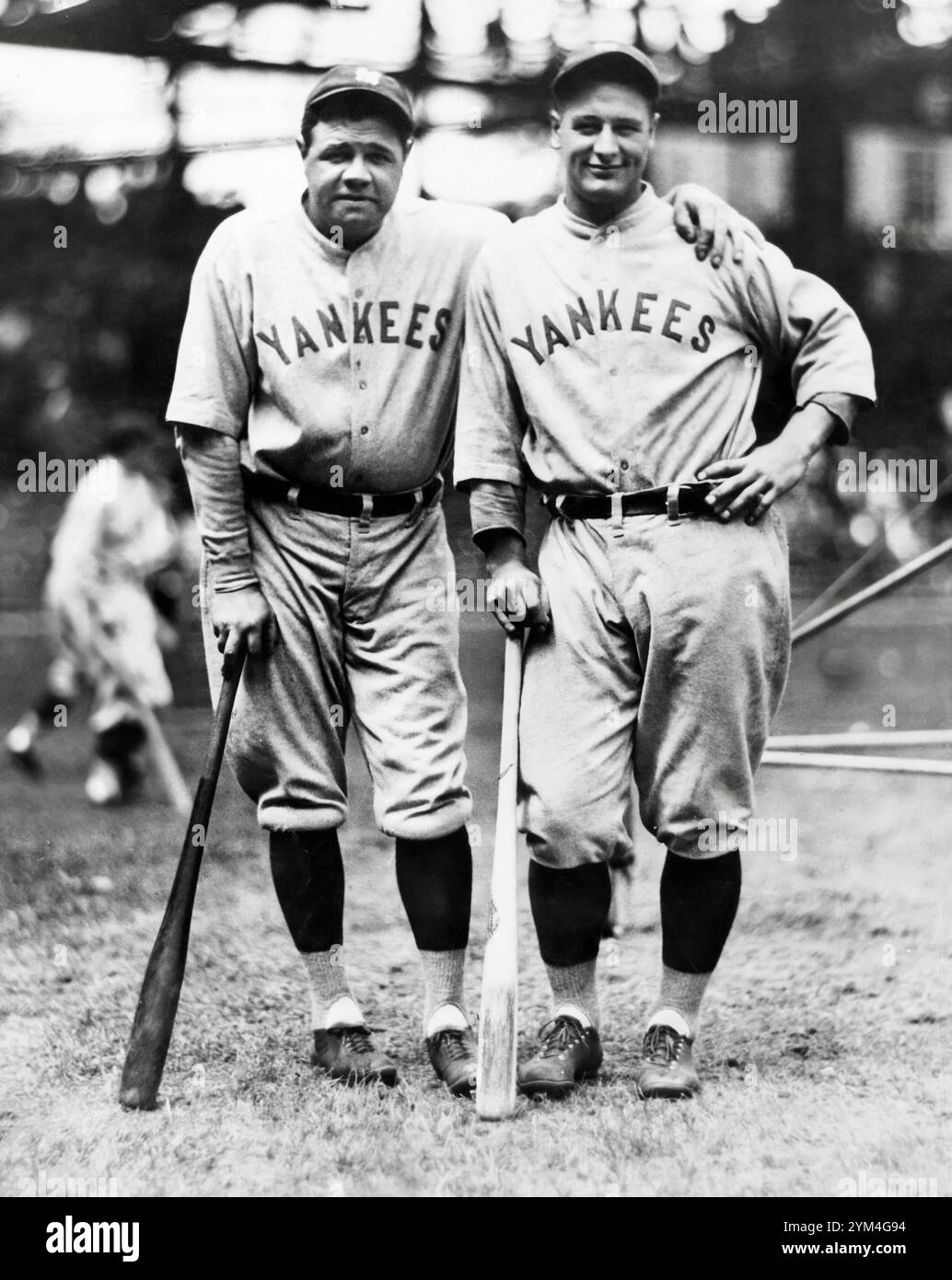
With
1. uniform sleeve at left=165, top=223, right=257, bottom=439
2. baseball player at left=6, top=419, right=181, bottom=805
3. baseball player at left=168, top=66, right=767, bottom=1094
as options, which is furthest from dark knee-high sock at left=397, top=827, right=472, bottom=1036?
baseball player at left=6, top=419, right=181, bottom=805

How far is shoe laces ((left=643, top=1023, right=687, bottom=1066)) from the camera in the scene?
329 cm

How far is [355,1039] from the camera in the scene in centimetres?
343

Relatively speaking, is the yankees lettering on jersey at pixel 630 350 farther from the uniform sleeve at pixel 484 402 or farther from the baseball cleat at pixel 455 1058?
the baseball cleat at pixel 455 1058

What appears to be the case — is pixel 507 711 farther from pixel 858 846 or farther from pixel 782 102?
pixel 858 846

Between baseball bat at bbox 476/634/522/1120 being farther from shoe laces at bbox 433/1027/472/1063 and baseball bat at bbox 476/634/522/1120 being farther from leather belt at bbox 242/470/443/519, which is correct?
leather belt at bbox 242/470/443/519

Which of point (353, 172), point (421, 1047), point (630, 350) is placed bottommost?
point (421, 1047)

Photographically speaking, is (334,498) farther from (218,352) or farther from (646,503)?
(646,503)

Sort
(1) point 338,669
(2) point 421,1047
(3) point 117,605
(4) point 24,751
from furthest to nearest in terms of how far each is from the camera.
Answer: (4) point 24,751 < (3) point 117,605 < (2) point 421,1047 < (1) point 338,669

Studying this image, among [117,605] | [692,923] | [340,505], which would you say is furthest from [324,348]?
[117,605]

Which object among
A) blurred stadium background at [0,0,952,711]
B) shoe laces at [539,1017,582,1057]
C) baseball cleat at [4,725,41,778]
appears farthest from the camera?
baseball cleat at [4,725,41,778]

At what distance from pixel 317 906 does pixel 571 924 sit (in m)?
0.55

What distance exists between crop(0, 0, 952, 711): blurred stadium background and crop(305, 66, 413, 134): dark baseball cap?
0.64m

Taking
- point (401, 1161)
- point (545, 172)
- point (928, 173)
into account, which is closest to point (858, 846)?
point (928, 173)

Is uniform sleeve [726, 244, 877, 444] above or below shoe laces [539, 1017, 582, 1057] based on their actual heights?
above
